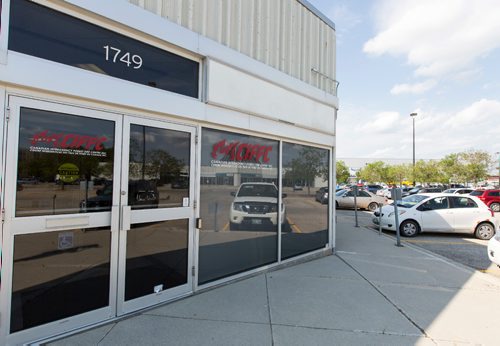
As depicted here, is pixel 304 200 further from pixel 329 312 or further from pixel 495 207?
pixel 495 207

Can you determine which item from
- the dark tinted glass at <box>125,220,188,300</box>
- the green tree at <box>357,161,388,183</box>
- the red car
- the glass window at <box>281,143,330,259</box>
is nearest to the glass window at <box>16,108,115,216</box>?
the dark tinted glass at <box>125,220,188,300</box>

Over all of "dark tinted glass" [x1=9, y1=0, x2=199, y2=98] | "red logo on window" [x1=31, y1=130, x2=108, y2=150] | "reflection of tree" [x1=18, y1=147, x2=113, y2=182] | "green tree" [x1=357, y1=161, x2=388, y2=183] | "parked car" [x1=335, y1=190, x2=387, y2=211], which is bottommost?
"parked car" [x1=335, y1=190, x2=387, y2=211]

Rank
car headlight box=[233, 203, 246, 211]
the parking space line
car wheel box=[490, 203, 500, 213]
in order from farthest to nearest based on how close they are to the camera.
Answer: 1. car wheel box=[490, 203, 500, 213]
2. the parking space line
3. car headlight box=[233, 203, 246, 211]

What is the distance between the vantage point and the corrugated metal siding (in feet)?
14.2

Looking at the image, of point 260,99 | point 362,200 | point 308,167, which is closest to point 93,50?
point 260,99

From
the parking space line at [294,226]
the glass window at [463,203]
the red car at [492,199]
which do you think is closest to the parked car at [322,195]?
the parking space line at [294,226]

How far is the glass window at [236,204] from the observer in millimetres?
4668

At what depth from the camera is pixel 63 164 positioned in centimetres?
325

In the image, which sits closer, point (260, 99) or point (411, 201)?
point (260, 99)

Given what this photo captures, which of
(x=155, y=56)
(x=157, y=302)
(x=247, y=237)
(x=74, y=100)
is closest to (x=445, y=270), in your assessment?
(x=247, y=237)

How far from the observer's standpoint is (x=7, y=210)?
9.34ft

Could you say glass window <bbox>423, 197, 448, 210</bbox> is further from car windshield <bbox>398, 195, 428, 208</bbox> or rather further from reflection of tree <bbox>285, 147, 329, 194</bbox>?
reflection of tree <bbox>285, 147, 329, 194</bbox>

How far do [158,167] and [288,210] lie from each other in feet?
9.93

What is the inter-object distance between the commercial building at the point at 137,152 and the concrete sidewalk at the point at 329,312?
0.37 metres
